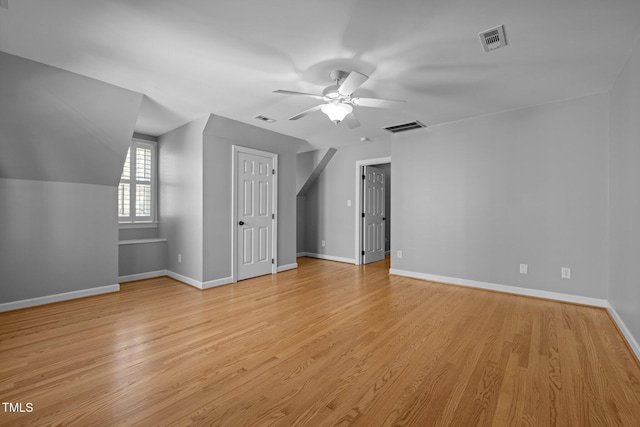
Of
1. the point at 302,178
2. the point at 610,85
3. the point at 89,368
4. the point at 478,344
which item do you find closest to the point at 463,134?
the point at 610,85

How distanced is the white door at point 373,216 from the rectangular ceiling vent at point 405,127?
1391 millimetres

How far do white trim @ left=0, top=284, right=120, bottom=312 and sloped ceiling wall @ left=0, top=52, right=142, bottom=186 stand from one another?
1.45 meters

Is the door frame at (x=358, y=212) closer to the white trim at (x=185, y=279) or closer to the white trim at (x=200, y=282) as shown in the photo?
the white trim at (x=200, y=282)

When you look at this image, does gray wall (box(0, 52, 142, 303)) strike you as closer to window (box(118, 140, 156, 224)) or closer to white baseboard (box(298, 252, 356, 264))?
window (box(118, 140, 156, 224))

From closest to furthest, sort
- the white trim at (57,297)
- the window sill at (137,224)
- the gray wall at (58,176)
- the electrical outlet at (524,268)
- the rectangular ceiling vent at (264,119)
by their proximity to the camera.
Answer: the gray wall at (58,176), the white trim at (57,297), the electrical outlet at (524,268), the rectangular ceiling vent at (264,119), the window sill at (137,224)

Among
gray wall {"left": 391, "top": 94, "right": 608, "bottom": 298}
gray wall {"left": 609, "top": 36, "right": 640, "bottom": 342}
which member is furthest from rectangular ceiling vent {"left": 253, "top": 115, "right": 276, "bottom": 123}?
gray wall {"left": 609, "top": 36, "right": 640, "bottom": 342}

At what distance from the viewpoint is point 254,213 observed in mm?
4980

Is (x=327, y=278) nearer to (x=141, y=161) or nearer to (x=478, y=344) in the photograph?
(x=478, y=344)

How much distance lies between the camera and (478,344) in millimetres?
2496

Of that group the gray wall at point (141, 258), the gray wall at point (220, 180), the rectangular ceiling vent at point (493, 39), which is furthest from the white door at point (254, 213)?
the rectangular ceiling vent at point (493, 39)

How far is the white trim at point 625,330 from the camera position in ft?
7.53

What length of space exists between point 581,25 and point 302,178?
5140 millimetres

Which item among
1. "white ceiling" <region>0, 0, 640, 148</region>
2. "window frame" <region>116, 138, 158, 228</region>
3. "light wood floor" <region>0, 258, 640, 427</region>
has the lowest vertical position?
"light wood floor" <region>0, 258, 640, 427</region>

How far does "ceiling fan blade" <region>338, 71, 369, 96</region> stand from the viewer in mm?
2273
